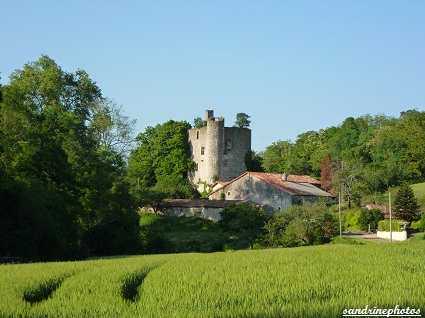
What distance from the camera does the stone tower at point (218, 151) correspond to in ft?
262

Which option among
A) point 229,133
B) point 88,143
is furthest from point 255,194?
point 88,143

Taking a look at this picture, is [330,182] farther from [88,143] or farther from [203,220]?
[88,143]

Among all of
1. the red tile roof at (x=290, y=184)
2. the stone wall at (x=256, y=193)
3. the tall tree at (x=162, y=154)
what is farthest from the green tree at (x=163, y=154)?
the red tile roof at (x=290, y=184)

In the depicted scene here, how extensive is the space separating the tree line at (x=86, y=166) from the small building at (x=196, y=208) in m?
1.46

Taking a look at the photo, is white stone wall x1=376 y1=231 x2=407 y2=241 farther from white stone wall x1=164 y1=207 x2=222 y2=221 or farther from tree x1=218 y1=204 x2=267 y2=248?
white stone wall x1=164 y1=207 x2=222 y2=221

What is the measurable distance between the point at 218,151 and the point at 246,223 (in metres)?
32.6

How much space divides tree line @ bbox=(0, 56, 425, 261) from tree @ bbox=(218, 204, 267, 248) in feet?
27.2

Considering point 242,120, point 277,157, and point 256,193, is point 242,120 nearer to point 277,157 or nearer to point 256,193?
point 277,157

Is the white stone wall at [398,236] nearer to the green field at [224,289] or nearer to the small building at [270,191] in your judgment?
the small building at [270,191]

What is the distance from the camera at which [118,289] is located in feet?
41.5

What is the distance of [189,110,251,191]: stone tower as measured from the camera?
262 feet

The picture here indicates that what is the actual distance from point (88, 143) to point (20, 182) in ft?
56.7

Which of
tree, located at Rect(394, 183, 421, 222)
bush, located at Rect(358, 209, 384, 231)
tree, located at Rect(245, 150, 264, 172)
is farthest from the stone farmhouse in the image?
tree, located at Rect(394, 183, 421, 222)

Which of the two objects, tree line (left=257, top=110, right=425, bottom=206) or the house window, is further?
the house window
